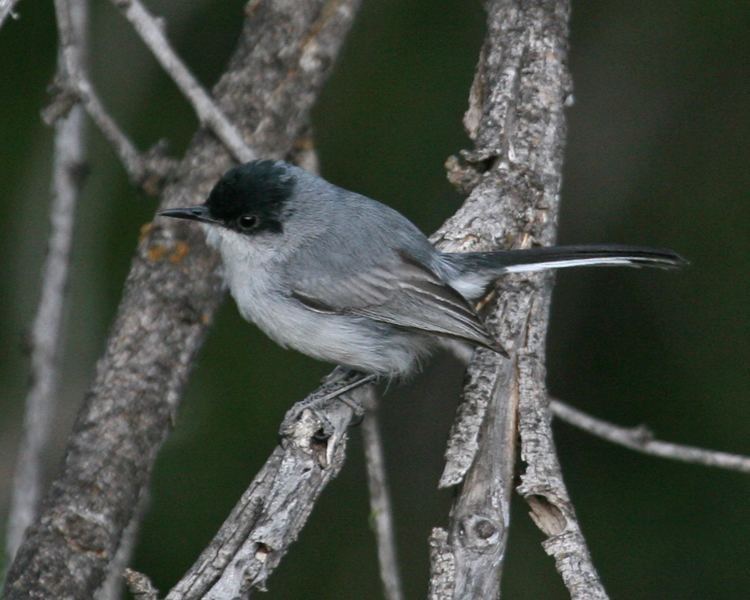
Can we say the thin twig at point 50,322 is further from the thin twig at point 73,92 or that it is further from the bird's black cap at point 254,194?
the bird's black cap at point 254,194

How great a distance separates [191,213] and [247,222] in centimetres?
27

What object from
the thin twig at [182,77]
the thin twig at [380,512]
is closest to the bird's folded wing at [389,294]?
the thin twig at [380,512]

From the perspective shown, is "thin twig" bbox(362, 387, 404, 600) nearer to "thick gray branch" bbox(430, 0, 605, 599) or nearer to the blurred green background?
"thick gray branch" bbox(430, 0, 605, 599)

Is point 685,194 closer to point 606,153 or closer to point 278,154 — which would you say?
point 606,153

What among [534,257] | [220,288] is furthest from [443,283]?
[220,288]

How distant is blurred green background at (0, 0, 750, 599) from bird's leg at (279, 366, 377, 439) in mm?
1250

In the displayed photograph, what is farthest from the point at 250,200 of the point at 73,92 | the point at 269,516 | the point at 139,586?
the point at 139,586

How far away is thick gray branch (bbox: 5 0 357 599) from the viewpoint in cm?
275

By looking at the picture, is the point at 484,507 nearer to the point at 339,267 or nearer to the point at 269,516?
the point at 269,516

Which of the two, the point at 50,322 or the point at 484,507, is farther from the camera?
the point at 50,322

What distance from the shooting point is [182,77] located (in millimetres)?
3434

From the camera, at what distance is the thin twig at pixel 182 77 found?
11.0ft

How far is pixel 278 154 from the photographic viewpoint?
377 centimetres

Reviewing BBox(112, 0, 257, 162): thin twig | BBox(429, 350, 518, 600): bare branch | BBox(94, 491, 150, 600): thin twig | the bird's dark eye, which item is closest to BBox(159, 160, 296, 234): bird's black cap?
the bird's dark eye
